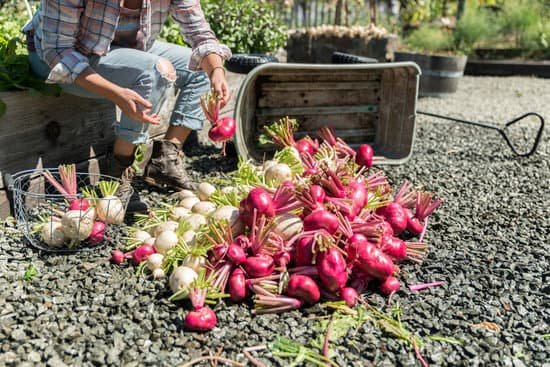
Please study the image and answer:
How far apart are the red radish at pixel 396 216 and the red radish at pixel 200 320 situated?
1.05 m

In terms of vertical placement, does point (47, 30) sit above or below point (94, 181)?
above

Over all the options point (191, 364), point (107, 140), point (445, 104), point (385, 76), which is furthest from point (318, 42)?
point (191, 364)

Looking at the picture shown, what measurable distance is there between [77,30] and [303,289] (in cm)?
158

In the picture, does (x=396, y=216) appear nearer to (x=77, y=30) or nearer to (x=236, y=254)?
(x=236, y=254)

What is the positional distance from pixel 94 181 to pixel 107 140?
287mm

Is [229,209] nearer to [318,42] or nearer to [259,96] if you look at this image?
[259,96]

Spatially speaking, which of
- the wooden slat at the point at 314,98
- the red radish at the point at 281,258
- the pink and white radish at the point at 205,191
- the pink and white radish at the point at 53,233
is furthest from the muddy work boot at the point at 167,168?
the red radish at the point at 281,258

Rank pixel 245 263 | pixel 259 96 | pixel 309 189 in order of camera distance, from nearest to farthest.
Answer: pixel 245 263, pixel 309 189, pixel 259 96

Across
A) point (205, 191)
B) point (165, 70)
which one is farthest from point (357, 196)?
point (165, 70)

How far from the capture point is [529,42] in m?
10.2

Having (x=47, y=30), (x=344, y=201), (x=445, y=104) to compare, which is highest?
(x=47, y=30)

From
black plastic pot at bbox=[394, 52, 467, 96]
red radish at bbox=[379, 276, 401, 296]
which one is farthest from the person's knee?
black plastic pot at bbox=[394, 52, 467, 96]

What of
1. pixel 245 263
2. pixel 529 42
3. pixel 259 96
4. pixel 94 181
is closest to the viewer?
pixel 245 263

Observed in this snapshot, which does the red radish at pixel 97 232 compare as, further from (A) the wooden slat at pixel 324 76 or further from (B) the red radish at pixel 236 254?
(A) the wooden slat at pixel 324 76
